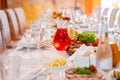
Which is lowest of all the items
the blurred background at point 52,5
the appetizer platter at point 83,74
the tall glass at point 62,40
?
the appetizer platter at point 83,74

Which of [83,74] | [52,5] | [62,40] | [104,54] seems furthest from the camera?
[52,5]

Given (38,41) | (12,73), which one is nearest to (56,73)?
(12,73)

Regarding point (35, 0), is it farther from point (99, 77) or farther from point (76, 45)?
point (99, 77)

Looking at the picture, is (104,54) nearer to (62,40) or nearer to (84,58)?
(84,58)

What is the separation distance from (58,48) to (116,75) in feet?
2.37

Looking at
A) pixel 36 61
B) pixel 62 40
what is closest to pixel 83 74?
pixel 36 61

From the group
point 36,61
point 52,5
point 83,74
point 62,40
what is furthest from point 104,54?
point 52,5

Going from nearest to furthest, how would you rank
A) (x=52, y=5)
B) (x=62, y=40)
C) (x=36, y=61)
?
(x=36, y=61) < (x=62, y=40) < (x=52, y=5)

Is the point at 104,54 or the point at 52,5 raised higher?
the point at 52,5

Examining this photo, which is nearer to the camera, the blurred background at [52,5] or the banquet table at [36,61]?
the banquet table at [36,61]

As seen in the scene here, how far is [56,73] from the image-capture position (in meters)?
1.14

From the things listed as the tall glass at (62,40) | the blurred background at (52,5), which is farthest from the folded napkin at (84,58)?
the blurred background at (52,5)

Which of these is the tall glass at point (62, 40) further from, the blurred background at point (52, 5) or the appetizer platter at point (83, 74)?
the blurred background at point (52, 5)

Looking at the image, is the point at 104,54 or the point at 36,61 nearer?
the point at 104,54
